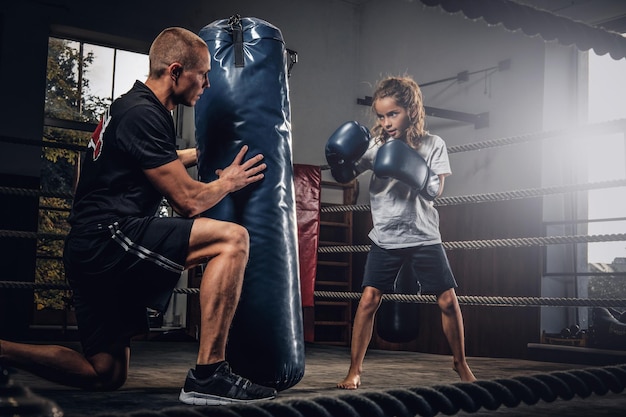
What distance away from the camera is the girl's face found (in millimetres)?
2460

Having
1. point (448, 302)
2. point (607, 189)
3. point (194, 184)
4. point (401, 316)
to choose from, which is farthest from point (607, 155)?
point (194, 184)

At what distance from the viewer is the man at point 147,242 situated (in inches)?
66.6

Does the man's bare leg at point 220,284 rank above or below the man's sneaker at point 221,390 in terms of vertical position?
above

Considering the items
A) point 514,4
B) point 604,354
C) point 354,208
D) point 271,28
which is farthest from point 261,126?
point 604,354

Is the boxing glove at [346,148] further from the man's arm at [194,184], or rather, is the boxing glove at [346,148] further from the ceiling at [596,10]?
the ceiling at [596,10]

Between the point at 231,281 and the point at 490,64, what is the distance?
4173mm

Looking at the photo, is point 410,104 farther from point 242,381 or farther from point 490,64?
point 490,64

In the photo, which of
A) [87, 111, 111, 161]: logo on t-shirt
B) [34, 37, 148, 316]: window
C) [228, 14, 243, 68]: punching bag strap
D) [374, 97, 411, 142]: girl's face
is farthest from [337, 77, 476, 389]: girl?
[34, 37, 148, 316]: window

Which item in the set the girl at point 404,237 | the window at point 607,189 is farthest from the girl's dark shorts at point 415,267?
the window at point 607,189

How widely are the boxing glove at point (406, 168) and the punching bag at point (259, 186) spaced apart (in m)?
0.52

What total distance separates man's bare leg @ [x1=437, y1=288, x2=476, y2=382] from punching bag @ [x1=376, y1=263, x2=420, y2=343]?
173 millimetres

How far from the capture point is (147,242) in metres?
1.72

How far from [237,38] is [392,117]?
778mm

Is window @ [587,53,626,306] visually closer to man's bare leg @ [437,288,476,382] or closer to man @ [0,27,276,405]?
man's bare leg @ [437,288,476,382]
